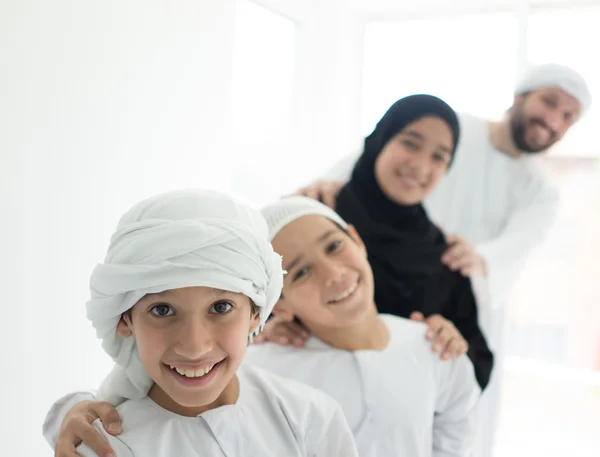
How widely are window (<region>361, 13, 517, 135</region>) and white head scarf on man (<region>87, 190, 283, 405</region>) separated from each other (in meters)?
1.84

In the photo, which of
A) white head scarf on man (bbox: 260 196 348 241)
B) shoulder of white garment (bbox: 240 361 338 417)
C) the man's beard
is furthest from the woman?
shoulder of white garment (bbox: 240 361 338 417)

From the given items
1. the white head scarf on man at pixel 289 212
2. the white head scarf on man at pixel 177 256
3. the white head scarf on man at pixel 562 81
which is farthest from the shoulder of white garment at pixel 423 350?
the white head scarf on man at pixel 562 81

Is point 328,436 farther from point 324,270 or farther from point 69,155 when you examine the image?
point 69,155

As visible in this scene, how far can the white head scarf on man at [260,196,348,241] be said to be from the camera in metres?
1.47

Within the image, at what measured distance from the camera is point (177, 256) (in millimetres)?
938

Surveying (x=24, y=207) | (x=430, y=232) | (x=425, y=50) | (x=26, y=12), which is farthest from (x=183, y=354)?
(x=425, y=50)

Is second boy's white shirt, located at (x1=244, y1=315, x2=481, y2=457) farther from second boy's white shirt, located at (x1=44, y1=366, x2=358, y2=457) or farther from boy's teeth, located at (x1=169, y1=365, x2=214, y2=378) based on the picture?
boy's teeth, located at (x1=169, y1=365, x2=214, y2=378)

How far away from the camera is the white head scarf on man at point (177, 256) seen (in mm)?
934

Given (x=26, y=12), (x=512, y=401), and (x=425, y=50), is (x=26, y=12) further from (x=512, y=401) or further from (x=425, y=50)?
(x=512, y=401)

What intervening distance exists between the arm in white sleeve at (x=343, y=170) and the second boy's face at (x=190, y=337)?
3.30 feet

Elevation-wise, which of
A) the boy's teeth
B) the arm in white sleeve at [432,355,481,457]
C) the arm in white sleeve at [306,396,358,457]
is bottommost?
the arm in white sleeve at [432,355,481,457]

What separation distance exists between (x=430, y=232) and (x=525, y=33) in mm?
1284

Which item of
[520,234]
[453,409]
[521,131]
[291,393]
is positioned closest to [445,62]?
[521,131]

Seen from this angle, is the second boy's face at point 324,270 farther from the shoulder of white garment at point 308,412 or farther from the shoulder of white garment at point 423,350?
the shoulder of white garment at point 308,412
